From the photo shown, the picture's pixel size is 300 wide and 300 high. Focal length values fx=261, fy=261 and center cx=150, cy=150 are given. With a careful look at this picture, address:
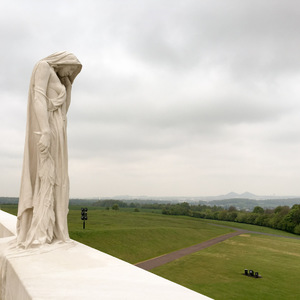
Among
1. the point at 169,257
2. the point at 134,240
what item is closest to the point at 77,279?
the point at 169,257

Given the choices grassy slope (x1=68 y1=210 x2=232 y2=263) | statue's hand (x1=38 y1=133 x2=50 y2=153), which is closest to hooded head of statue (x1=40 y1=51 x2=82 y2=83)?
statue's hand (x1=38 y1=133 x2=50 y2=153)

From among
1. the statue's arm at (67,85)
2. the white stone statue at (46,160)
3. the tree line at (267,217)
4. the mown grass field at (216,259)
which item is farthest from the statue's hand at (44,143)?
the tree line at (267,217)

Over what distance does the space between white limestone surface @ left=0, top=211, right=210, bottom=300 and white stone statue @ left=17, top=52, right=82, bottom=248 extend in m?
0.55

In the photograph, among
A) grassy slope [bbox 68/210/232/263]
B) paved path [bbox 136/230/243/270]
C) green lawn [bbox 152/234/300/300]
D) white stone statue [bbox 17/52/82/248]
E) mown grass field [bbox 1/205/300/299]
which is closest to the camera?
white stone statue [bbox 17/52/82/248]

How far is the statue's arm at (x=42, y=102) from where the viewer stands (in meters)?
5.25

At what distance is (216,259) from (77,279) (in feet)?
89.2

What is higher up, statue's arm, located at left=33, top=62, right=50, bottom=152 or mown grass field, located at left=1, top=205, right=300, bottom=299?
statue's arm, located at left=33, top=62, right=50, bottom=152

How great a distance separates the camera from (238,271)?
76.9 feet

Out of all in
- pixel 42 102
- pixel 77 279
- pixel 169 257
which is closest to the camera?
pixel 77 279

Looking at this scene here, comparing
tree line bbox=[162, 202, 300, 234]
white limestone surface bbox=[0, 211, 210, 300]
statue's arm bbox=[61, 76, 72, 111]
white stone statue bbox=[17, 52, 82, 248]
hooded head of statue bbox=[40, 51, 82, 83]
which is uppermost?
hooded head of statue bbox=[40, 51, 82, 83]

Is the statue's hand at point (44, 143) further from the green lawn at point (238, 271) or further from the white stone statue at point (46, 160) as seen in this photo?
the green lawn at point (238, 271)

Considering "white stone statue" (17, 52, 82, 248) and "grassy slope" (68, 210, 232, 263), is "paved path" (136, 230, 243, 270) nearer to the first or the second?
"grassy slope" (68, 210, 232, 263)

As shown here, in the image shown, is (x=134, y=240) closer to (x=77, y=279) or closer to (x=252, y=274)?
(x=252, y=274)

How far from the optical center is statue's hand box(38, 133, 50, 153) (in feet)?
17.2
